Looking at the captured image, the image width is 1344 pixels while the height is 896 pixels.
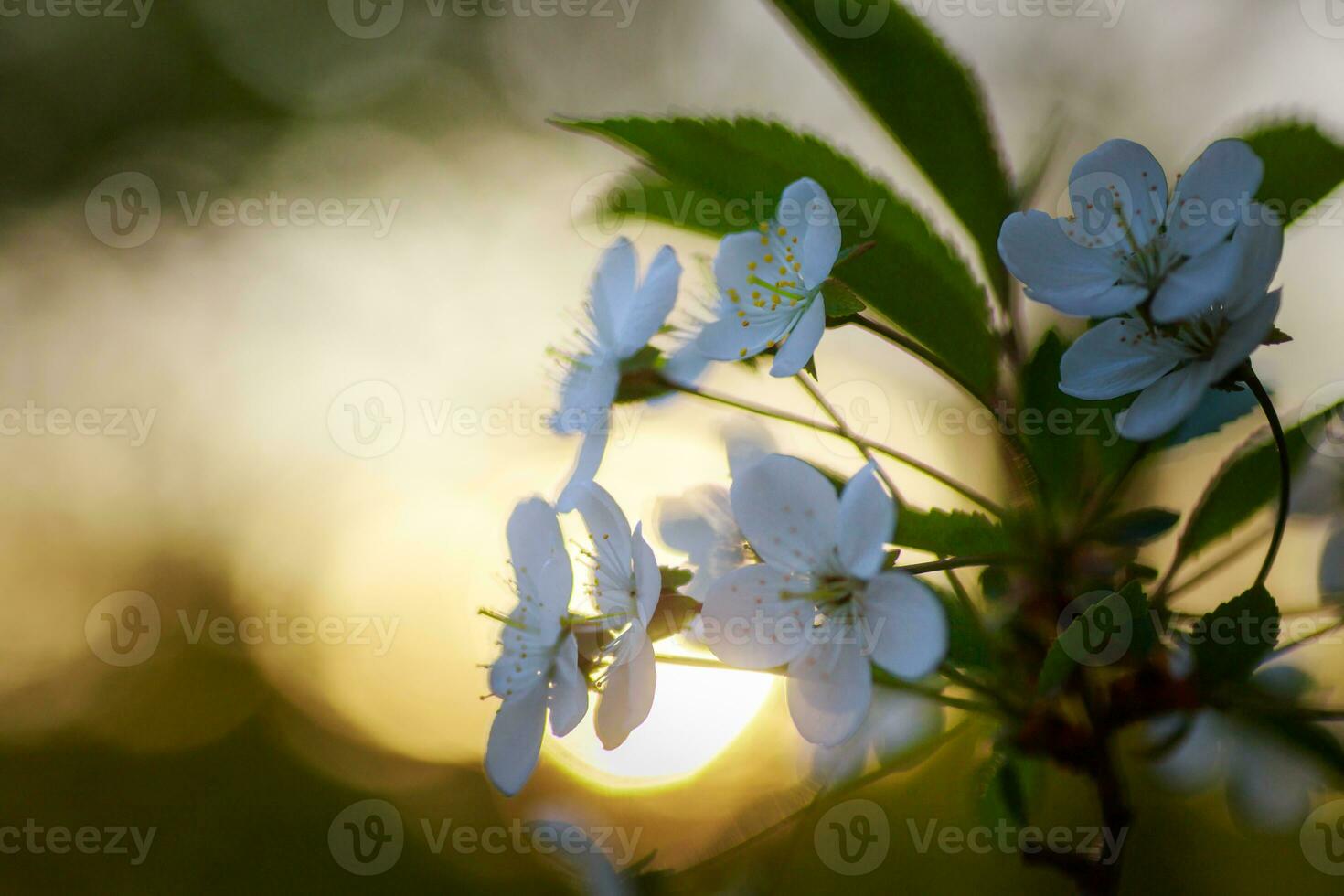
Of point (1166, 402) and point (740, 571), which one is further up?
point (1166, 402)

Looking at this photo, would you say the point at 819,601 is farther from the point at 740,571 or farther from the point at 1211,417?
the point at 1211,417

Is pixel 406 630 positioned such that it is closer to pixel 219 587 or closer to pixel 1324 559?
pixel 219 587

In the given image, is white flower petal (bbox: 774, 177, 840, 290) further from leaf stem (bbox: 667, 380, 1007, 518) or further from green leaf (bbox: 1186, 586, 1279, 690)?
green leaf (bbox: 1186, 586, 1279, 690)

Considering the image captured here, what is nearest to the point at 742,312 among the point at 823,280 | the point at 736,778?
the point at 823,280

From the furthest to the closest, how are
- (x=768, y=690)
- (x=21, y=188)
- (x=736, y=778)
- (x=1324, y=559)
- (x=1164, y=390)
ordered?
(x=21, y=188)
(x=736, y=778)
(x=768, y=690)
(x=1324, y=559)
(x=1164, y=390)
